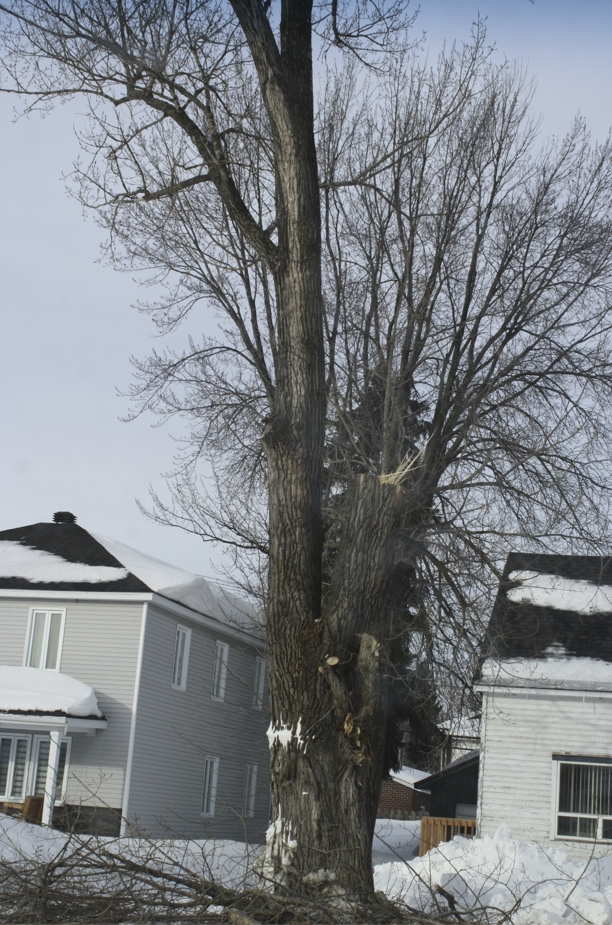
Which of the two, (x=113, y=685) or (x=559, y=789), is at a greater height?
(x=113, y=685)

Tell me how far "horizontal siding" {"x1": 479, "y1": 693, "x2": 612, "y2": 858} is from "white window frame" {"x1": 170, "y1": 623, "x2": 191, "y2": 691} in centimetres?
848

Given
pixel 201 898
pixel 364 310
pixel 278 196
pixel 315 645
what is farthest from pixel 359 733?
pixel 364 310

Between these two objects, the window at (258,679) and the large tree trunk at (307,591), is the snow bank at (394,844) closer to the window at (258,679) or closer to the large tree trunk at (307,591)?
the large tree trunk at (307,591)

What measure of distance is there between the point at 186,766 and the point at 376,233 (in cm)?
1309

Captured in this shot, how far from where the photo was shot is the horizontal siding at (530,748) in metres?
14.9

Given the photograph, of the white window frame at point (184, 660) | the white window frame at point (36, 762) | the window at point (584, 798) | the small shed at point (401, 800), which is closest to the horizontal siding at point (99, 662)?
the white window frame at point (36, 762)

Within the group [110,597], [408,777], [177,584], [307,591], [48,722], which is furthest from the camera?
[408,777]

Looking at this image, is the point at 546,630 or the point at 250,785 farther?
the point at 250,785

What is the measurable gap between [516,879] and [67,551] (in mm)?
14263

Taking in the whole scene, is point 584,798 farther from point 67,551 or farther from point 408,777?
point 408,777

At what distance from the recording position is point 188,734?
2153 centimetres

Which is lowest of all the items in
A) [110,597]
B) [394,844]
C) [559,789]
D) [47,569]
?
[394,844]

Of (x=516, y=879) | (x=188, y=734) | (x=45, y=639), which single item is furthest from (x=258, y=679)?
(x=516, y=879)

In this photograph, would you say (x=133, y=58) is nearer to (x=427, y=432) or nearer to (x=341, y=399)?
(x=341, y=399)
